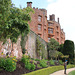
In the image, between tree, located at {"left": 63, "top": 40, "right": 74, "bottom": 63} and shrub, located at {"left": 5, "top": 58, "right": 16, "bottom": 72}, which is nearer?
shrub, located at {"left": 5, "top": 58, "right": 16, "bottom": 72}

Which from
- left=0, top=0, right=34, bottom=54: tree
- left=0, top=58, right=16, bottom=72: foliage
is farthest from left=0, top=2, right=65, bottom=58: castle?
left=0, top=0, right=34, bottom=54: tree

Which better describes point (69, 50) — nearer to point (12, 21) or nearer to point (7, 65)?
point (7, 65)

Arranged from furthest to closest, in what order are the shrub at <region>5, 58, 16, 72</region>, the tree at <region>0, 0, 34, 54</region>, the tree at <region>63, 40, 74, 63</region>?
1. the tree at <region>63, 40, 74, 63</region>
2. the shrub at <region>5, 58, 16, 72</region>
3. the tree at <region>0, 0, 34, 54</region>

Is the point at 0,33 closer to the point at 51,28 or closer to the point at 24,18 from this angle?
the point at 24,18

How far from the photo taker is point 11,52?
1561 cm

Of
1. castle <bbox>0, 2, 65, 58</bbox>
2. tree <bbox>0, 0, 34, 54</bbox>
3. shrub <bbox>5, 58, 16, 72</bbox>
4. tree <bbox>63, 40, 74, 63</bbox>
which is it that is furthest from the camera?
tree <bbox>63, 40, 74, 63</bbox>

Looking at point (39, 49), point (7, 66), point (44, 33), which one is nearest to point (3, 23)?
point (7, 66)

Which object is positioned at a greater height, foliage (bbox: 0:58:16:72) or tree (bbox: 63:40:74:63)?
tree (bbox: 63:40:74:63)

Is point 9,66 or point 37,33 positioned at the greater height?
point 37,33

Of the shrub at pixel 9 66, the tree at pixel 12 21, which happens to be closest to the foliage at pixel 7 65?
the shrub at pixel 9 66

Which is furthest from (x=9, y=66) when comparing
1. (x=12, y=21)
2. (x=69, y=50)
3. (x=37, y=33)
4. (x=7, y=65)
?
(x=37, y=33)

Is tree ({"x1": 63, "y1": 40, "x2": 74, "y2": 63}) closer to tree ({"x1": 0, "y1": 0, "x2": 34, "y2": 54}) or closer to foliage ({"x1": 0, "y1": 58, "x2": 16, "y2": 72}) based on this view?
foliage ({"x1": 0, "y1": 58, "x2": 16, "y2": 72})

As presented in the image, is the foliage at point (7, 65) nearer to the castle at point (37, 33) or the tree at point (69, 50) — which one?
the castle at point (37, 33)

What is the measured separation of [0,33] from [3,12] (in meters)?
1.33
